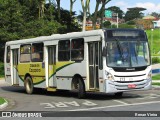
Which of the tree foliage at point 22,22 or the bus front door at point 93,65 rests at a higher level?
the tree foliage at point 22,22

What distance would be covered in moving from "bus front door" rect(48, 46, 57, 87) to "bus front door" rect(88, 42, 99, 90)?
3.24m

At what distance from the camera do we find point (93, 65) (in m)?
18.3

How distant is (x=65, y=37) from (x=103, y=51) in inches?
132

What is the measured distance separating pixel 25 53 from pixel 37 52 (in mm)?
1482

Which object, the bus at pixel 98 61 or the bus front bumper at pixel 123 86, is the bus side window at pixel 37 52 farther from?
the bus front bumper at pixel 123 86

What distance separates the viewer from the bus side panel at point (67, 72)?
62.0 ft

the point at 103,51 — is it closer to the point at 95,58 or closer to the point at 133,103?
the point at 95,58

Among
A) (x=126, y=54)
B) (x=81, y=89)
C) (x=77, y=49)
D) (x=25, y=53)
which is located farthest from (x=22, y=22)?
(x=126, y=54)

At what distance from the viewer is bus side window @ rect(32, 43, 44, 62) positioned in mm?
22547

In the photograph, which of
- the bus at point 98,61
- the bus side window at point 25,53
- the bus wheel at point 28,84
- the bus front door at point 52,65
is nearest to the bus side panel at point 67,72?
the bus at point 98,61

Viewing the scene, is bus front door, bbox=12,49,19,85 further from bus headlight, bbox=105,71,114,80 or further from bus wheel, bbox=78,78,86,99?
bus headlight, bbox=105,71,114,80

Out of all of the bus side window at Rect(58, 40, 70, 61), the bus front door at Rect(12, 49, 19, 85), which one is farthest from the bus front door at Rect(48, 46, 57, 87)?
the bus front door at Rect(12, 49, 19, 85)

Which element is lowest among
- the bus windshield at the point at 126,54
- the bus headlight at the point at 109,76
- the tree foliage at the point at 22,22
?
the bus headlight at the point at 109,76

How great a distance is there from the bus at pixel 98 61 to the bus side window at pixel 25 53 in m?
2.04
